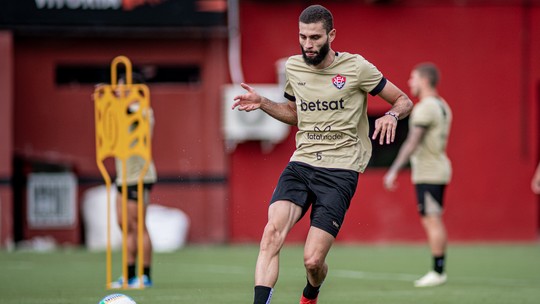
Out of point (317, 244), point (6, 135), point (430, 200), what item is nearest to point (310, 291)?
point (317, 244)

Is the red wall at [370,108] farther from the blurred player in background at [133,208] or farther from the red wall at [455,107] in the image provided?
the blurred player in background at [133,208]

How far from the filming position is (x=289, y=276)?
46.3ft

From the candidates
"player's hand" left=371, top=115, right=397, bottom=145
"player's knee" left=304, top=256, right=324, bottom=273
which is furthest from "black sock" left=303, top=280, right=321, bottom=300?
"player's hand" left=371, top=115, right=397, bottom=145

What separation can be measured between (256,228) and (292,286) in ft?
29.0

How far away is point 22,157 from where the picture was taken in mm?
20719

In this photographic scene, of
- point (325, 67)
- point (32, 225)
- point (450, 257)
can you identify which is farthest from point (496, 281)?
point (32, 225)

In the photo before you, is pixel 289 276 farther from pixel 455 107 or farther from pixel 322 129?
pixel 455 107

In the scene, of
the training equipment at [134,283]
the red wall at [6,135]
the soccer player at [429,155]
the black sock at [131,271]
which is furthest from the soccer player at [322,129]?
the red wall at [6,135]

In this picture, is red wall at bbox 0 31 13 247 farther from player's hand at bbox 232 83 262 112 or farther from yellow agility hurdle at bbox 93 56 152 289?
→ player's hand at bbox 232 83 262 112

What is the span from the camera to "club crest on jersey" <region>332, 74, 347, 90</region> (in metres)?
8.34

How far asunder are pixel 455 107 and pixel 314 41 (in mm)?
14192

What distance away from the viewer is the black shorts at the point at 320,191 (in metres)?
8.21

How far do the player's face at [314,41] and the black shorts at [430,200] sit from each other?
4937mm

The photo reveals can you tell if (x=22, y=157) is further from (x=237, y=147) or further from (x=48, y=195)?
(x=237, y=147)
